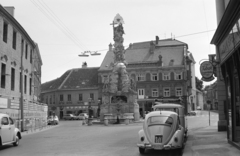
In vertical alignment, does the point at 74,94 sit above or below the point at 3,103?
above

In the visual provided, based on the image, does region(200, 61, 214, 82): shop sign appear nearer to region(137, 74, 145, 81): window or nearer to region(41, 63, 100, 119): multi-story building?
region(137, 74, 145, 81): window

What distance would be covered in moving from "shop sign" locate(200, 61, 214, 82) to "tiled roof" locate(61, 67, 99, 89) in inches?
2236

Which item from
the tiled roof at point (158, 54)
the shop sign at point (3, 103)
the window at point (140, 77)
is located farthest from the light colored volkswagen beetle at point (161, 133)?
the window at point (140, 77)

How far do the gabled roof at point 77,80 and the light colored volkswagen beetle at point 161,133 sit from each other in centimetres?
6027

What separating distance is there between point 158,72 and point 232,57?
56.4m

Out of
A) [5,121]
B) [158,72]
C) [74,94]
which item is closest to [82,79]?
[74,94]

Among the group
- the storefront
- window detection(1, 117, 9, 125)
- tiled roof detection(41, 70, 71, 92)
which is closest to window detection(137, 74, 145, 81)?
tiled roof detection(41, 70, 71, 92)

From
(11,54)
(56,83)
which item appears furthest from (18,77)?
(56,83)

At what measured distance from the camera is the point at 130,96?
132 ft

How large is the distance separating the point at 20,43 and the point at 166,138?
22138mm

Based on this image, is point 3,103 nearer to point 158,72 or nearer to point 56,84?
point 158,72

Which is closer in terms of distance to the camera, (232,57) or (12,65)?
Result: (232,57)

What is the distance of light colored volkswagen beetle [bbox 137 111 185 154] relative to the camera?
12405 millimetres

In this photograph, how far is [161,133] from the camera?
12578 millimetres
